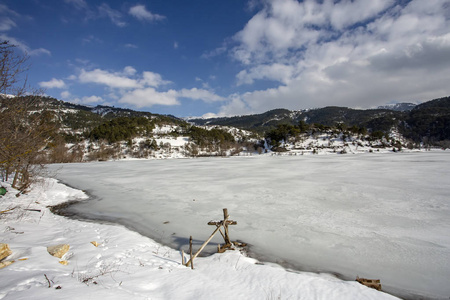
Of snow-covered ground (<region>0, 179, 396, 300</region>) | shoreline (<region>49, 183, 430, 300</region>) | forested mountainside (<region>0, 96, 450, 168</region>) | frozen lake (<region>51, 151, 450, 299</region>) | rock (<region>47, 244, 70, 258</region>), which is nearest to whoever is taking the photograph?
snow-covered ground (<region>0, 179, 396, 300</region>)

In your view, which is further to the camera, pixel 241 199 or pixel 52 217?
pixel 241 199

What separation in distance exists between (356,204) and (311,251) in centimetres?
545

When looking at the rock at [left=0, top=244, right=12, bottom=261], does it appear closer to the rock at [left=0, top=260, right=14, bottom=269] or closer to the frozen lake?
the rock at [left=0, top=260, right=14, bottom=269]

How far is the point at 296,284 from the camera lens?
15.3 ft

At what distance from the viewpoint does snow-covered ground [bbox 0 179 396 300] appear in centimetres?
365

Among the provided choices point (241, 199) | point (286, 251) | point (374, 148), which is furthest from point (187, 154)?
point (286, 251)

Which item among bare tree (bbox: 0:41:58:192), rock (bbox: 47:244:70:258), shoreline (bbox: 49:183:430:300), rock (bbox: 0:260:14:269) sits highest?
bare tree (bbox: 0:41:58:192)

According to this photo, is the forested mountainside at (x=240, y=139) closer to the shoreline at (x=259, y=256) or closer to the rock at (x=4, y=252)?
the shoreline at (x=259, y=256)

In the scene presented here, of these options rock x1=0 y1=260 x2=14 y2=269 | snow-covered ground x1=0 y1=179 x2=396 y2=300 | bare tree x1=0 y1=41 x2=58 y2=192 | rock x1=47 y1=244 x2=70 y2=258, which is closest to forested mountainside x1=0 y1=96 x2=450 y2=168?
bare tree x1=0 y1=41 x2=58 y2=192

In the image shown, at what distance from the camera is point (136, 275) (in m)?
4.68

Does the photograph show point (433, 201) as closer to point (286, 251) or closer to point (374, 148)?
point (286, 251)

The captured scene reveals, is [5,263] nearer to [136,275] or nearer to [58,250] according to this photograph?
[58,250]

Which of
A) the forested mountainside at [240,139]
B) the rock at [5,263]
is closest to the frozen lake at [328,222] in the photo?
the rock at [5,263]

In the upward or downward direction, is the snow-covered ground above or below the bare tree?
below
